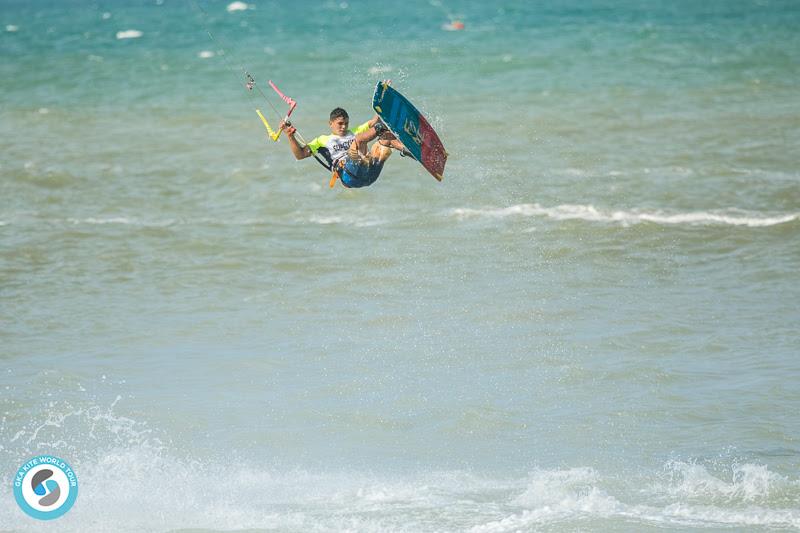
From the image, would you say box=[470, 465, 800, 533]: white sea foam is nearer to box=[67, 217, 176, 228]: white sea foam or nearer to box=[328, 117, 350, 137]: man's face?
box=[328, 117, 350, 137]: man's face

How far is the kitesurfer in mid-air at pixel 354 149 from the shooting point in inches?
484

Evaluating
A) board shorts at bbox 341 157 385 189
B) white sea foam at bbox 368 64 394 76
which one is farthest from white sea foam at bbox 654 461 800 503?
white sea foam at bbox 368 64 394 76

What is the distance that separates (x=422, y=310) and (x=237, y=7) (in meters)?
48.3

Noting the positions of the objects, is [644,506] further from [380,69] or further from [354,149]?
[380,69]

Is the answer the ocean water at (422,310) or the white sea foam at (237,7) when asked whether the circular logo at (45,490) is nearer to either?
the ocean water at (422,310)

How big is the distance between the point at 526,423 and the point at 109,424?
423cm

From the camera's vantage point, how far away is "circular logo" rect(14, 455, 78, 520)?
10.2 meters

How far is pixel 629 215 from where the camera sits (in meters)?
19.2

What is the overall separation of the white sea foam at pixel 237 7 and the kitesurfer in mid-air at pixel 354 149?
162ft

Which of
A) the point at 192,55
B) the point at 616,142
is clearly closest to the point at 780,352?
the point at 616,142

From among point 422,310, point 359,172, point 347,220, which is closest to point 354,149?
point 359,172

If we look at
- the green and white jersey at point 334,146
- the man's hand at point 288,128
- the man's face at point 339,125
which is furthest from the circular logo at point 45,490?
the man's face at point 339,125

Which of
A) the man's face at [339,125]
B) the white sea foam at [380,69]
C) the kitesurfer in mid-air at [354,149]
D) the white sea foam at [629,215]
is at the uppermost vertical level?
the man's face at [339,125]

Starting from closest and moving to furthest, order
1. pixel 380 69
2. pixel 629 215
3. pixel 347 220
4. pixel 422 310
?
1. pixel 422 310
2. pixel 629 215
3. pixel 347 220
4. pixel 380 69
